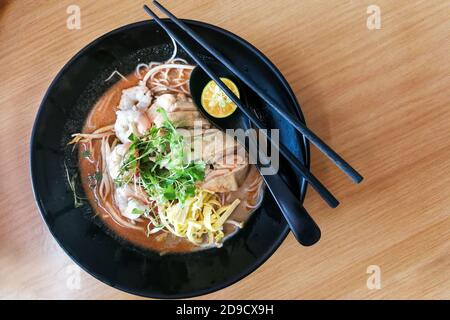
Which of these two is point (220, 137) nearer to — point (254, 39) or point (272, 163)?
point (272, 163)

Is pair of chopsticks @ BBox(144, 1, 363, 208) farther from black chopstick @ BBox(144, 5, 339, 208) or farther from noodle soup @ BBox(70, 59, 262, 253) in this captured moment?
noodle soup @ BBox(70, 59, 262, 253)

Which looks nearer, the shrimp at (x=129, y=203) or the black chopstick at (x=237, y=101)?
the black chopstick at (x=237, y=101)

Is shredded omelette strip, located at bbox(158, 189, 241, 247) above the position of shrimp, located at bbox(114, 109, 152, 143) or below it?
below

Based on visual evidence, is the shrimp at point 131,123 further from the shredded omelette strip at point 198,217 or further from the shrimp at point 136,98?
the shredded omelette strip at point 198,217

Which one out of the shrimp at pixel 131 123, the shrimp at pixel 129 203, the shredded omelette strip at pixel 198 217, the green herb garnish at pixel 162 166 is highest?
the shrimp at pixel 131 123

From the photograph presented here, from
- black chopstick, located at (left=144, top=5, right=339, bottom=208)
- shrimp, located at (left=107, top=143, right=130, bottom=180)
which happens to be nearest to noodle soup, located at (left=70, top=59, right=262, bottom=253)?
shrimp, located at (left=107, top=143, right=130, bottom=180)

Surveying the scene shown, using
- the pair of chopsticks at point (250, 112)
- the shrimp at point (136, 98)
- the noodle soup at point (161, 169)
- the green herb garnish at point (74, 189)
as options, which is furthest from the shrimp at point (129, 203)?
the pair of chopsticks at point (250, 112)
